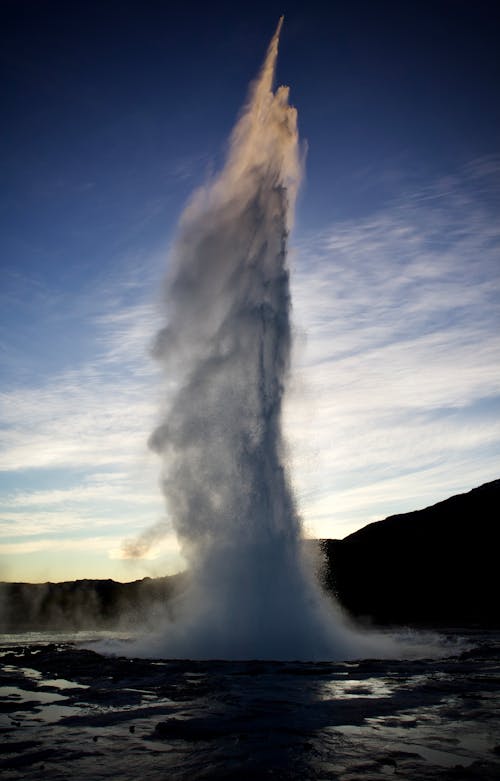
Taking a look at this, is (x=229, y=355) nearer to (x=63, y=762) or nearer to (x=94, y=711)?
(x=94, y=711)

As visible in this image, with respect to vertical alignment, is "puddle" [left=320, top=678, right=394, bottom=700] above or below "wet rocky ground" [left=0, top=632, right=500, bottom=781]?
below

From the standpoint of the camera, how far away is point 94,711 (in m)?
11.9

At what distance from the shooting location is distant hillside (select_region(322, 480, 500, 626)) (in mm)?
72312

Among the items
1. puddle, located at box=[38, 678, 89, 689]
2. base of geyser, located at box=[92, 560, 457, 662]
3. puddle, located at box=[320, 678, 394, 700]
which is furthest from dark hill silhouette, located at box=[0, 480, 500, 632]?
puddle, located at box=[320, 678, 394, 700]

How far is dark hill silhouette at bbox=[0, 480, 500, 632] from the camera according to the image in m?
73.8

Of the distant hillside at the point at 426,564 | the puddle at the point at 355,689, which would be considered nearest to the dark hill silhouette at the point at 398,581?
the distant hillside at the point at 426,564

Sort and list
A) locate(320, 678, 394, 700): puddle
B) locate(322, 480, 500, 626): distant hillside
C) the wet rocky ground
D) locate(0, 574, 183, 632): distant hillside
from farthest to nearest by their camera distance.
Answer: locate(0, 574, 183, 632): distant hillside < locate(322, 480, 500, 626): distant hillside < locate(320, 678, 394, 700): puddle < the wet rocky ground

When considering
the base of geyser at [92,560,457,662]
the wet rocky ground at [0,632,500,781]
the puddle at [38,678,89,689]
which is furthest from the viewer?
the base of geyser at [92,560,457,662]

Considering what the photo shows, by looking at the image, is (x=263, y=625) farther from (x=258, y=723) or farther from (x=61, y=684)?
(x=258, y=723)

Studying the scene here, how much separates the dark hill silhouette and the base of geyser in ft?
141

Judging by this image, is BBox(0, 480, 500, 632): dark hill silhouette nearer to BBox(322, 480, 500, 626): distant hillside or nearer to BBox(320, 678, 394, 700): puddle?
BBox(322, 480, 500, 626): distant hillside

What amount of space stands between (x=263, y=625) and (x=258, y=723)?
1074 centimetres

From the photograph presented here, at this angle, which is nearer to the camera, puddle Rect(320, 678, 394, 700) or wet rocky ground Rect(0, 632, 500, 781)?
wet rocky ground Rect(0, 632, 500, 781)

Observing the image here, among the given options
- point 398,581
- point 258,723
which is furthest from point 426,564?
point 258,723
